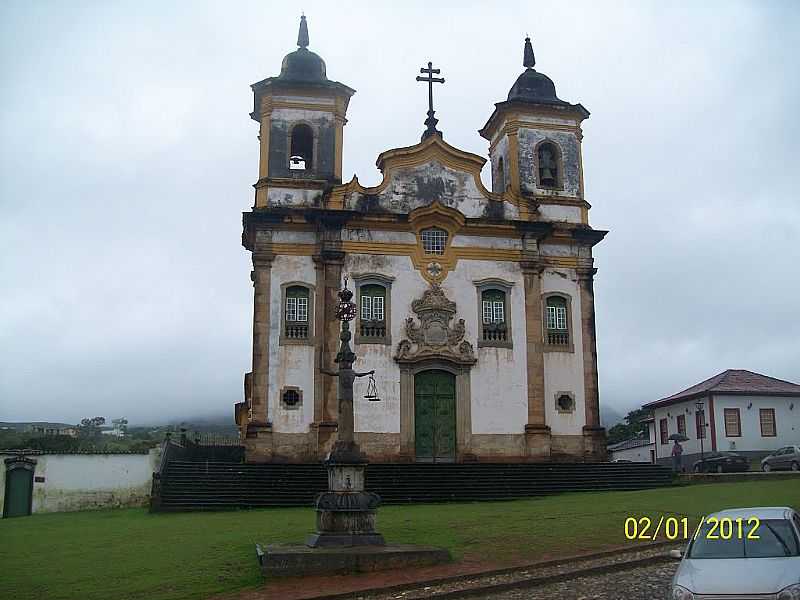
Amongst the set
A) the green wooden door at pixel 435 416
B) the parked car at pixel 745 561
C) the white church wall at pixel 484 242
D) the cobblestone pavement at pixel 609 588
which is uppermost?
the white church wall at pixel 484 242

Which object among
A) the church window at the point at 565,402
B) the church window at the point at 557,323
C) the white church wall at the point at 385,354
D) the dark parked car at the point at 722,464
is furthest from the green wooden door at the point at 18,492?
the dark parked car at the point at 722,464

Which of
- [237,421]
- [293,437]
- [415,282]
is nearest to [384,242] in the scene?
[415,282]

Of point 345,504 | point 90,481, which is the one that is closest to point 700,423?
point 90,481

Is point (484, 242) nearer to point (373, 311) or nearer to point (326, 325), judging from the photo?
point (373, 311)

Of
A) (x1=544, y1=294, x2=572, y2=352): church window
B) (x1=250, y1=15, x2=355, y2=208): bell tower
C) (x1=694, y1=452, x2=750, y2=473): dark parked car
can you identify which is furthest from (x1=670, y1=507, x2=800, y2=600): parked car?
(x1=694, y1=452, x2=750, y2=473): dark parked car

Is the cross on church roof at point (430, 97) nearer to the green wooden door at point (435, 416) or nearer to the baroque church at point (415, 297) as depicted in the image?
the baroque church at point (415, 297)

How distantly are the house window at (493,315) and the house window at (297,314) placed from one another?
4.93 meters

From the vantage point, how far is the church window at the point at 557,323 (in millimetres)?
25938

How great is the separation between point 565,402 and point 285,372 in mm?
8062

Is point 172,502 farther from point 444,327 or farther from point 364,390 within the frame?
point 444,327

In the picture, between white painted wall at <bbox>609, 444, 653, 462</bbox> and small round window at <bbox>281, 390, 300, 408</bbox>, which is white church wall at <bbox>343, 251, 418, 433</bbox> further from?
white painted wall at <bbox>609, 444, 653, 462</bbox>

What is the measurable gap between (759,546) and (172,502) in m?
14.6

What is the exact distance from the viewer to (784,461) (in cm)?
2703

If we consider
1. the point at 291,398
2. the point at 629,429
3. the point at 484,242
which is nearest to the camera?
the point at 291,398
